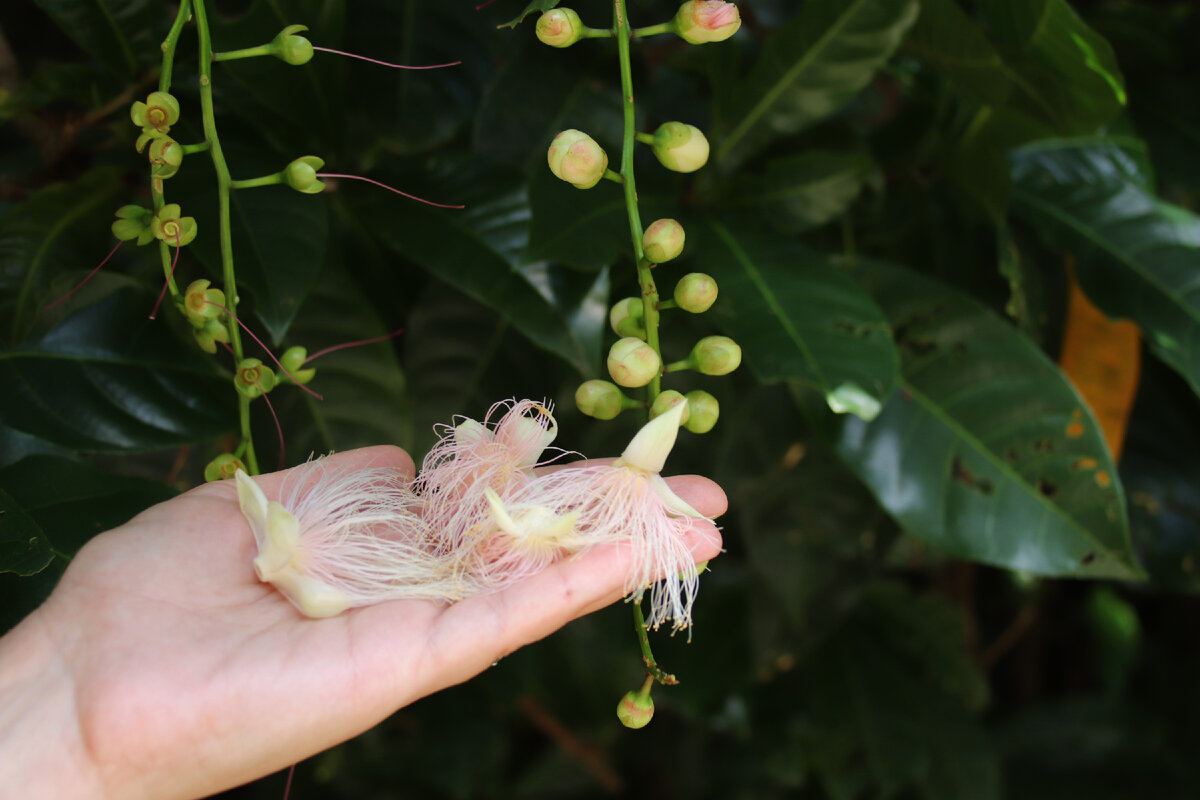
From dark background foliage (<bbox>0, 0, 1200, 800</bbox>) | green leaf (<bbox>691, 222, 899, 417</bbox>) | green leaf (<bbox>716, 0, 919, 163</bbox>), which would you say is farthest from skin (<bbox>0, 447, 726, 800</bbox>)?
green leaf (<bbox>716, 0, 919, 163</bbox>)

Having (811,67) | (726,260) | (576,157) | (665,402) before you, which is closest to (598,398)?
(665,402)

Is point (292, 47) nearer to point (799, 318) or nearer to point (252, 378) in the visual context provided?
point (252, 378)

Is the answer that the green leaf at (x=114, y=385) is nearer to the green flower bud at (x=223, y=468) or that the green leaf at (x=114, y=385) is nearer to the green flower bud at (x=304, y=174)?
the green flower bud at (x=223, y=468)

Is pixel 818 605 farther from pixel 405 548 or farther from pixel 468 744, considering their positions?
pixel 405 548

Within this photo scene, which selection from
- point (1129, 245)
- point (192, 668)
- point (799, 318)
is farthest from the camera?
point (1129, 245)

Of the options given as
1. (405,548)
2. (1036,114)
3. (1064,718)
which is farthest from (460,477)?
(1064,718)

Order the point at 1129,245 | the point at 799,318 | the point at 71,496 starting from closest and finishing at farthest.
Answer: the point at 71,496, the point at 799,318, the point at 1129,245

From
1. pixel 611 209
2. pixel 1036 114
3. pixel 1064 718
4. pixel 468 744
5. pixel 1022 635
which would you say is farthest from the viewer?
pixel 1022 635

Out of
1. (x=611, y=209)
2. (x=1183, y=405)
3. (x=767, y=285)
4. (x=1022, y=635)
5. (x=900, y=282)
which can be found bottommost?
(x=1022, y=635)
